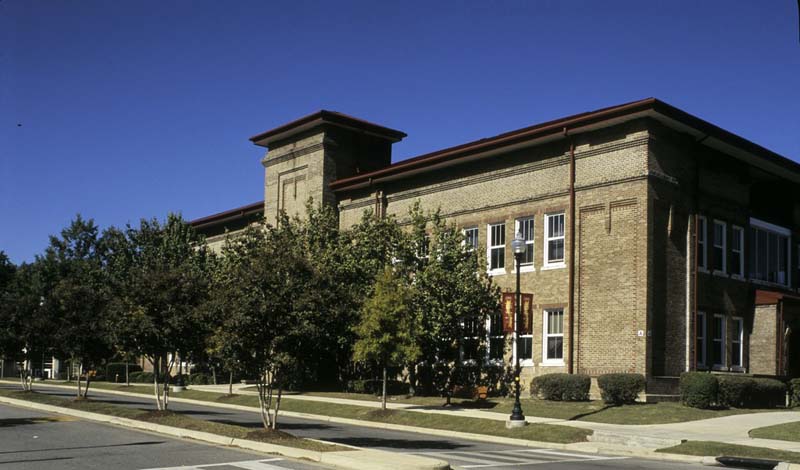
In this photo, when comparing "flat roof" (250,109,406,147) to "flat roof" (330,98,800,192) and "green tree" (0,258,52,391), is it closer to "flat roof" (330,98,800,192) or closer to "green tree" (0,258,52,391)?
"flat roof" (330,98,800,192)

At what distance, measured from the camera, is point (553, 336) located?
34.8 meters

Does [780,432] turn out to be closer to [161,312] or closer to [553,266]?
[553,266]

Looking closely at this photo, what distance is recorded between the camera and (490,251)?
37.9 meters

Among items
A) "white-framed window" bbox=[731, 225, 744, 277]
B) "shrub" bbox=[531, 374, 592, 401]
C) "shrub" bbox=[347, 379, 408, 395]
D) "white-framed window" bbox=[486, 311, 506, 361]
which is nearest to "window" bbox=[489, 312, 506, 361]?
"white-framed window" bbox=[486, 311, 506, 361]

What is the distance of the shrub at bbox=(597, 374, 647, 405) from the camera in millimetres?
30203

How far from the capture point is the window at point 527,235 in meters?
36.2

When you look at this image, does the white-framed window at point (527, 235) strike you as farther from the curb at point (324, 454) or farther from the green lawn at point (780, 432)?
the curb at point (324, 454)

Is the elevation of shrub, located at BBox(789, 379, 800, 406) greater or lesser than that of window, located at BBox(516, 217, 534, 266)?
lesser

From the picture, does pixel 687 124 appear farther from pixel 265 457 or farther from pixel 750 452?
pixel 265 457

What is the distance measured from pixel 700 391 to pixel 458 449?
39.1 feet

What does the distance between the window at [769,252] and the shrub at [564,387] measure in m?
11.1

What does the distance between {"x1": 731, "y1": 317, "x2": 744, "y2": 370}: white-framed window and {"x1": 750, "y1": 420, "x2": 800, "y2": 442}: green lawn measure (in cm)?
1097

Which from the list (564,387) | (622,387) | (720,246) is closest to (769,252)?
(720,246)

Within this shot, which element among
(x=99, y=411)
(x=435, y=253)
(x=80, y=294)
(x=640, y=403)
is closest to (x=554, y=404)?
(x=640, y=403)
